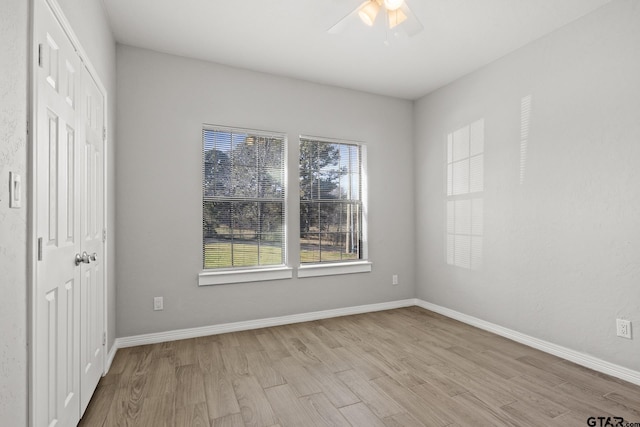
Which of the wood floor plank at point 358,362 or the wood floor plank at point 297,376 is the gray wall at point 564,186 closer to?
the wood floor plank at point 358,362

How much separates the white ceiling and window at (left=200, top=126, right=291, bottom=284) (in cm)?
82

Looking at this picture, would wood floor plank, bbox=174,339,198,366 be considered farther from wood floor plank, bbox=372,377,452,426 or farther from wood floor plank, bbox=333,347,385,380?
wood floor plank, bbox=372,377,452,426

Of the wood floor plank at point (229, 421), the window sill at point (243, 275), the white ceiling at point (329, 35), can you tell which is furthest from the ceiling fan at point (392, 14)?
the wood floor plank at point (229, 421)

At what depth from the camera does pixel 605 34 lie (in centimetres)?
259

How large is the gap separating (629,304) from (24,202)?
3682mm

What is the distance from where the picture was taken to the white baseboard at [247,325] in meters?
3.14

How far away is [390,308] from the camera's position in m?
4.38

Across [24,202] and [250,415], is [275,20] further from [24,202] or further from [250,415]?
[250,415]

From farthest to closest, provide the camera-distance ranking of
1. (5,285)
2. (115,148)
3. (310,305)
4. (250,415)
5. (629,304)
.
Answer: (310,305), (115,148), (629,304), (250,415), (5,285)

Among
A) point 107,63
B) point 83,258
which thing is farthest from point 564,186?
point 107,63

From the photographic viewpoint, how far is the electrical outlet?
245 cm

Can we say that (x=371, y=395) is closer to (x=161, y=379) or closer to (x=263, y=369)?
(x=263, y=369)

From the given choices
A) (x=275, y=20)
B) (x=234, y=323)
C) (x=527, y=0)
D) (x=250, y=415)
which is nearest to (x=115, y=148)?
(x=275, y=20)

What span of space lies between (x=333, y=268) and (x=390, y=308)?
39.8 inches
